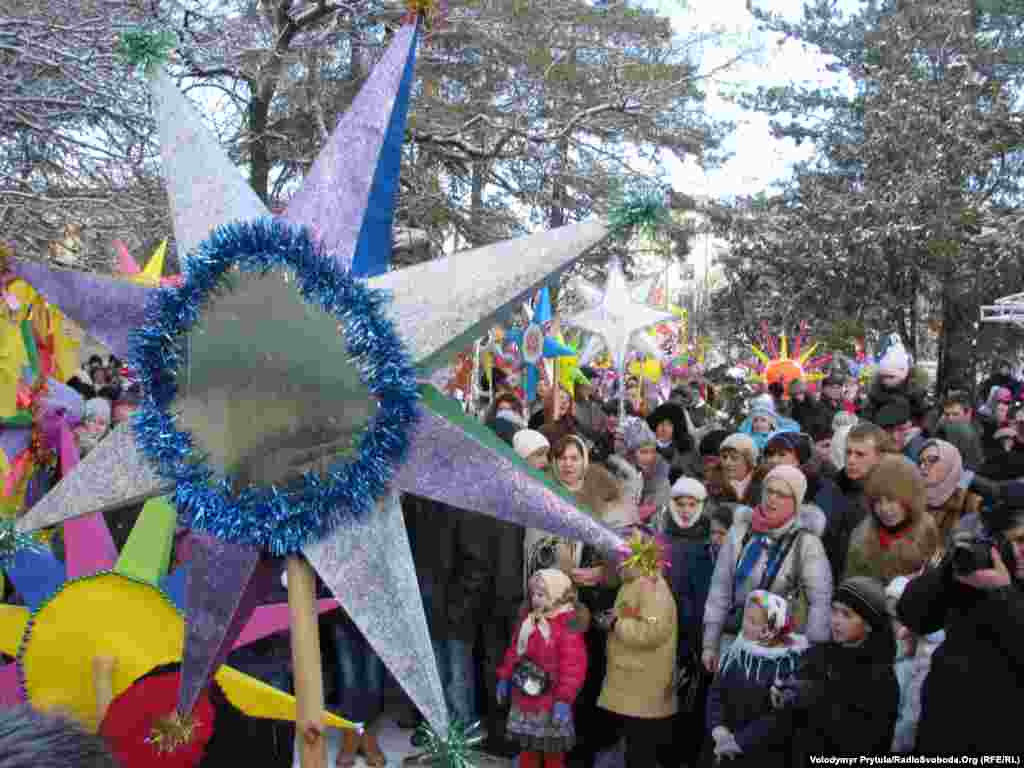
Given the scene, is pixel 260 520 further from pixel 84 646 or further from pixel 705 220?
pixel 705 220

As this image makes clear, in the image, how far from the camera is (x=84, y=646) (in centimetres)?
248

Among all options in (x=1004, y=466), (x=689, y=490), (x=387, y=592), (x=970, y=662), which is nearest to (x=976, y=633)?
(x=970, y=662)

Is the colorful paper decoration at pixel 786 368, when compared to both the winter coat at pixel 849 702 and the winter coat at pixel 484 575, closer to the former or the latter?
the winter coat at pixel 484 575

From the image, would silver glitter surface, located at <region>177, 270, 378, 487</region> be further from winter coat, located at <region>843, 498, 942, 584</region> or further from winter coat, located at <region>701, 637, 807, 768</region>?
winter coat, located at <region>843, 498, 942, 584</region>

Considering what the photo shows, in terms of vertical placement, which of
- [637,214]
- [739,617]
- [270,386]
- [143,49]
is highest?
[143,49]

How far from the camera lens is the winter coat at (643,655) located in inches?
150

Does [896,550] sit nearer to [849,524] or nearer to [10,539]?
[849,524]

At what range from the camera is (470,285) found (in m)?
1.79

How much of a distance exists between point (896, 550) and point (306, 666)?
240cm

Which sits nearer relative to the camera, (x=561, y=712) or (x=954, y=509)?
(x=561, y=712)

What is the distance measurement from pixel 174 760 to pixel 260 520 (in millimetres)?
987

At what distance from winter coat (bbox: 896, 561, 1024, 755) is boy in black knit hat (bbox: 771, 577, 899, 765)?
10.2 inches

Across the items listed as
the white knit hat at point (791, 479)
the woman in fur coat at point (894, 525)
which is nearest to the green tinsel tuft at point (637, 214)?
the white knit hat at point (791, 479)

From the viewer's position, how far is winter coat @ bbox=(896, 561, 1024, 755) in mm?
2447
